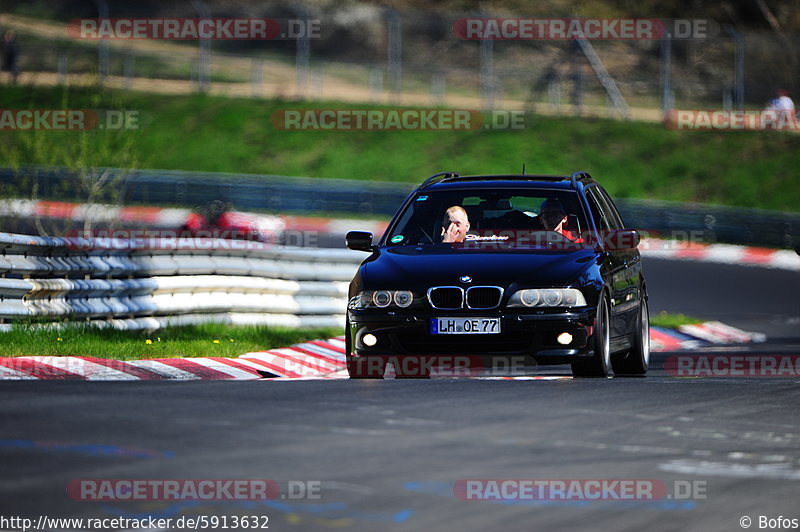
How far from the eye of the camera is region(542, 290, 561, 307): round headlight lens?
431 inches

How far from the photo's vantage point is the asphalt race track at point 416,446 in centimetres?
606

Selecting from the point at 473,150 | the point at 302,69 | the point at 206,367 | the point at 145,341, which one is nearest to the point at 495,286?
the point at 206,367

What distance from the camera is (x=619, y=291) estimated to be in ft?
39.4

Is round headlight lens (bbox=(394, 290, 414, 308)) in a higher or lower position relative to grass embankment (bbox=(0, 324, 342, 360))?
higher

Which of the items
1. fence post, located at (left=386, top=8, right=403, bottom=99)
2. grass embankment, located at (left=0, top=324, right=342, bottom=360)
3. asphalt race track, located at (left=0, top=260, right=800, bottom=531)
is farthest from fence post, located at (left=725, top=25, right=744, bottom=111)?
asphalt race track, located at (left=0, top=260, right=800, bottom=531)

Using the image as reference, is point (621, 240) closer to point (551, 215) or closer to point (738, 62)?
point (551, 215)

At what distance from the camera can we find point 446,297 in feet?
36.2

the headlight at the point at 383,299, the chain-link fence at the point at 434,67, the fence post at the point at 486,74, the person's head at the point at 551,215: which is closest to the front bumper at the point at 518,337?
the headlight at the point at 383,299

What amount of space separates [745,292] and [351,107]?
804 inches

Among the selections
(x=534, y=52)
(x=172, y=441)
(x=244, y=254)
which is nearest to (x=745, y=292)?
(x=244, y=254)

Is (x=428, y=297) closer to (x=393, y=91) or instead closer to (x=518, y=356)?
(x=518, y=356)

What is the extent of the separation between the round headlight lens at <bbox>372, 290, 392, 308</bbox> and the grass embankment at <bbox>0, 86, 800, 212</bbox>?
2992 centimetres

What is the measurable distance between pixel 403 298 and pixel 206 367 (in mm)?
1980

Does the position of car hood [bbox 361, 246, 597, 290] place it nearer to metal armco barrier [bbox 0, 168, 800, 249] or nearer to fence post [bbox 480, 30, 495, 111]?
metal armco barrier [bbox 0, 168, 800, 249]
